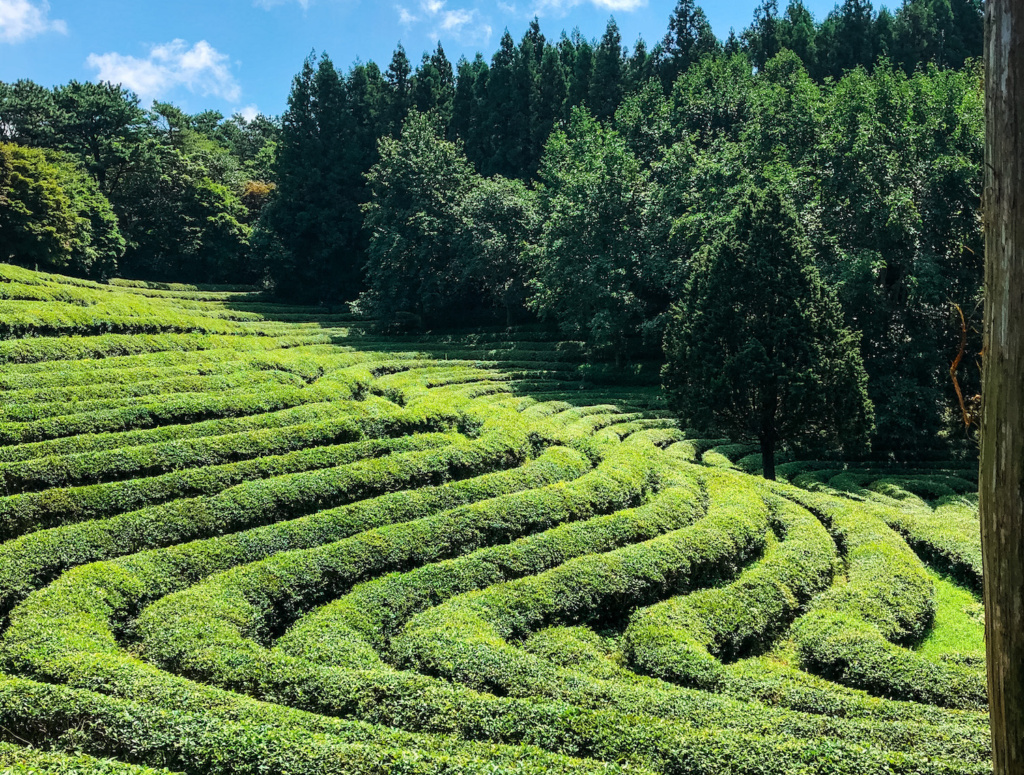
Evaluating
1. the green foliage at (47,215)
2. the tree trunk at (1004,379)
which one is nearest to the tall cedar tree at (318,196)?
the green foliage at (47,215)

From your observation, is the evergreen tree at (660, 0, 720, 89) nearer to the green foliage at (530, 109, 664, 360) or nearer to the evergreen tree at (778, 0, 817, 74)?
the evergreen tree at (778, 0, 817, 74)

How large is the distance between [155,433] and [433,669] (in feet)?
41.7

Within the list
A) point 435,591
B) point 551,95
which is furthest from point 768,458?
point 551,95

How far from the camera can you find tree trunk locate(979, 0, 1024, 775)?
10.6 ft

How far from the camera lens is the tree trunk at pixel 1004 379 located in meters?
3.24

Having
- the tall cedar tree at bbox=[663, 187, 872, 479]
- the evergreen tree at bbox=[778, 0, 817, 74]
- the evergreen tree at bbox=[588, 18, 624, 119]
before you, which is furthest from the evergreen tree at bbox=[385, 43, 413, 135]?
the tall cedar tree at bbox=[663, 187, 872, 479]

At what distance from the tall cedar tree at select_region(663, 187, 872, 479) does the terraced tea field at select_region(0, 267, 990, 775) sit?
7.20ft

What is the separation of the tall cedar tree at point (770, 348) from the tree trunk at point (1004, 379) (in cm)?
2071

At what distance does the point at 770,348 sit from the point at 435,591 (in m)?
14.3

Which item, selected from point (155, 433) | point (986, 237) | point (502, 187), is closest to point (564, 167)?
point (502, 187)

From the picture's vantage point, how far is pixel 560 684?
36.7ft

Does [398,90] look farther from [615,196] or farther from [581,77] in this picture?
[615,196]

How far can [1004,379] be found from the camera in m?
3.32

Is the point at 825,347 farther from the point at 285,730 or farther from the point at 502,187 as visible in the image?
the point at 502,187
